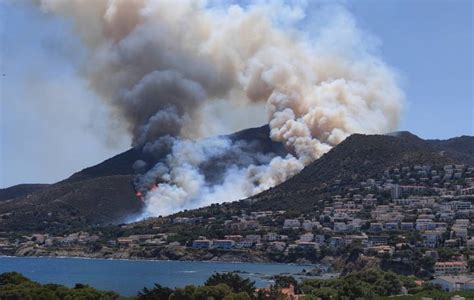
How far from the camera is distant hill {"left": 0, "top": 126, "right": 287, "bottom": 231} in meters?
128

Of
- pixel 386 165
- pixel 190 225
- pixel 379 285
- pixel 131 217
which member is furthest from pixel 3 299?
pixel 131 217

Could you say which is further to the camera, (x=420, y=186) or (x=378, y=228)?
(x=420, y=186)

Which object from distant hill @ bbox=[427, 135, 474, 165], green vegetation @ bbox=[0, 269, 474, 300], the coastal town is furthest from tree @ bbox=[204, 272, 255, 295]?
distant hill @ bbox=[427, 135, 474, 165]

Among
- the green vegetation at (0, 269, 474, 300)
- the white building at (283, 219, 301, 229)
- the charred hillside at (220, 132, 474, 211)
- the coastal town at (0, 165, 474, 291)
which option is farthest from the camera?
the charred hillside at (220, 132, 474, 211)

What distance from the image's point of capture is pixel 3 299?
3841 cm

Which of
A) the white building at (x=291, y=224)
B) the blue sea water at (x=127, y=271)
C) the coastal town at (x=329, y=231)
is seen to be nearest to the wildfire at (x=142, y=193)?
the coastal town at (x=329, y=231)

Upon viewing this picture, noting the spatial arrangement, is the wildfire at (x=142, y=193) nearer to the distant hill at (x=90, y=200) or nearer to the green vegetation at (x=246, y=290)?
the distant hill at (x=90, y=200)

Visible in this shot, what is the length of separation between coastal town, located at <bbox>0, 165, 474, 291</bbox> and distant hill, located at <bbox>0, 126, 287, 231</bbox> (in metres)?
8.60

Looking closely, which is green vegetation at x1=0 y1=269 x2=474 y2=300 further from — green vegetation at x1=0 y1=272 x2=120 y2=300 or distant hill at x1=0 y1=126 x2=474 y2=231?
distant hill at x1=0 y1=126 x2=474 y2=231

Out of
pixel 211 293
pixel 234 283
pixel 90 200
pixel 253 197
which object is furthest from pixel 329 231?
pixel 211 293

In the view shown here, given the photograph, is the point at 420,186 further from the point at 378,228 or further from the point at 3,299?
the point at 3,299

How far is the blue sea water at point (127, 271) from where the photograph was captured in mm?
64250

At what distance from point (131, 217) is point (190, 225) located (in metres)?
24.0

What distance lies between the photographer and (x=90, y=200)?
445 feet
